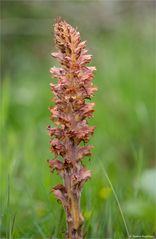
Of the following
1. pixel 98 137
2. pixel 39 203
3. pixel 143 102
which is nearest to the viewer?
pixel 39 203

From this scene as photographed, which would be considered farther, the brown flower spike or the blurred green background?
the blurred green background

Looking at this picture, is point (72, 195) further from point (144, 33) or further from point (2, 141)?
point (144, 33)

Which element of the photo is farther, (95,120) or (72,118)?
(95,120)

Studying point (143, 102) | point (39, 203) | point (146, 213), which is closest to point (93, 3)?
point (143, 102)

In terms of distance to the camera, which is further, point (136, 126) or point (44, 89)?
point (44, 89)

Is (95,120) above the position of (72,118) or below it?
above
